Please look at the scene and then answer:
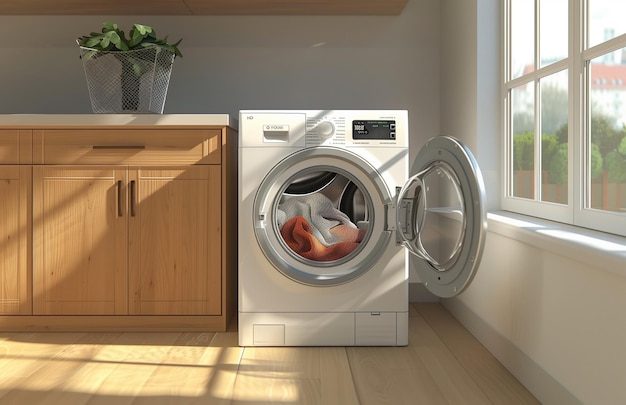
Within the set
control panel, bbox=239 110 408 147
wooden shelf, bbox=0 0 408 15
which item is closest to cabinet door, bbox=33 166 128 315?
control panel, bbox=239 110 408 147

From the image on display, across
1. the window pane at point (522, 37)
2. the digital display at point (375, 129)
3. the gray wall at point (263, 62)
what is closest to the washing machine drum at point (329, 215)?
the digital display at point (375, 129)

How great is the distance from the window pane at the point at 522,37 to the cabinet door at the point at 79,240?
1651mm

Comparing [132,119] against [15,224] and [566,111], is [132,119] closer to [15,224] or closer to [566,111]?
[15,224]

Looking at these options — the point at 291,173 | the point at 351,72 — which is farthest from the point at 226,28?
the point at 291,173

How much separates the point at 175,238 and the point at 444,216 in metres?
1.12

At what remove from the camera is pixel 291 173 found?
8.50ft

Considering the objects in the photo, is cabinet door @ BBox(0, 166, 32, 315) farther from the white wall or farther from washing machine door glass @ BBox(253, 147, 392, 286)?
the white wall

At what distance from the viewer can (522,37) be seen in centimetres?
258

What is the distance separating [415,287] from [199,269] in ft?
4.05

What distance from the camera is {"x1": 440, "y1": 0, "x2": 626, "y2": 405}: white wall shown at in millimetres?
1567

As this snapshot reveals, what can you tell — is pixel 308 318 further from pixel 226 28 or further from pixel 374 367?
pixel 226 28

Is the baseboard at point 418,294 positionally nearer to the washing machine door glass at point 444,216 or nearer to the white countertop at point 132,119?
the washing machine door glass at point 444,216

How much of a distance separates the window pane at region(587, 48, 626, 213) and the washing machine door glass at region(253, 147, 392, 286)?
2.80 ft

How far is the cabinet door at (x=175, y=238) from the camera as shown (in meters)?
2.80
